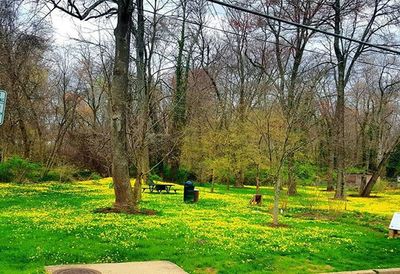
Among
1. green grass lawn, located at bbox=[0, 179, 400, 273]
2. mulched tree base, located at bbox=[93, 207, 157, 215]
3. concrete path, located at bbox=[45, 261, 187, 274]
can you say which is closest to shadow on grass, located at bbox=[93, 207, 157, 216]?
mulched tree base, located at bbox=[93, 207, 157, 215]

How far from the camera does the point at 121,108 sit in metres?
17.2

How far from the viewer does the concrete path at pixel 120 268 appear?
8.13 m

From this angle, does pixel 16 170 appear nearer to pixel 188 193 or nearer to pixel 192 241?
pixel 188 193

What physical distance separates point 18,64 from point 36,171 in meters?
8.57

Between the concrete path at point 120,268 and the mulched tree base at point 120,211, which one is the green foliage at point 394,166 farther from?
the concrete path at point 120,268

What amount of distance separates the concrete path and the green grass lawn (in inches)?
14.4

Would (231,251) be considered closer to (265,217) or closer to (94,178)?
(265,217)

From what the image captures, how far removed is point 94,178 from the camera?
42.0m

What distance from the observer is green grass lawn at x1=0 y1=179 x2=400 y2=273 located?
384 inches

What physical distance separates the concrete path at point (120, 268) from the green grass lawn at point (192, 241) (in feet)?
1.20

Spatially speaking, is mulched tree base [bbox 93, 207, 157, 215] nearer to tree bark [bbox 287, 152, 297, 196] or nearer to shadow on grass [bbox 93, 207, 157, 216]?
shadow on grass [bbox 93, 207, 157, 216]

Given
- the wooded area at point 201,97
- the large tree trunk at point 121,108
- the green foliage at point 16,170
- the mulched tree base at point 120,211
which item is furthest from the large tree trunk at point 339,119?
the green foliage at point 16,170

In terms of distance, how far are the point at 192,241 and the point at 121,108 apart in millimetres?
6911

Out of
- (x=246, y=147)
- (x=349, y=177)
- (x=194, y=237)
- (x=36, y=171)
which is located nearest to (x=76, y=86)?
(x=36, y=171)
